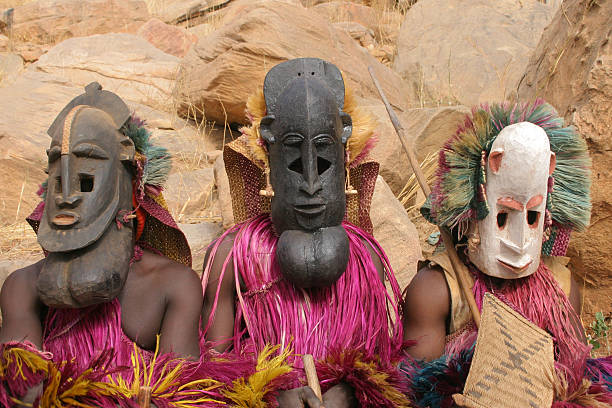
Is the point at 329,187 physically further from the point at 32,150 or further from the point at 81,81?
the point at 81,81

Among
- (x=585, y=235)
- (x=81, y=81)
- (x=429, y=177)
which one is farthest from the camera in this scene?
(x=81, y=81)

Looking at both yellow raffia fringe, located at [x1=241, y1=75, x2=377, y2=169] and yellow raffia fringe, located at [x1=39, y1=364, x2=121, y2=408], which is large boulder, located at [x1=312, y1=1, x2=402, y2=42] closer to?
yellow raffia fringe, located at [x1=241, y1=75, x2=377, y2=169]

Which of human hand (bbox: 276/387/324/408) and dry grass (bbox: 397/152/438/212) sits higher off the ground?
human hand (bbox: 276/387/324/408)

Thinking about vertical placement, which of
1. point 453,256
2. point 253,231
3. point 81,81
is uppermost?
point 453,256

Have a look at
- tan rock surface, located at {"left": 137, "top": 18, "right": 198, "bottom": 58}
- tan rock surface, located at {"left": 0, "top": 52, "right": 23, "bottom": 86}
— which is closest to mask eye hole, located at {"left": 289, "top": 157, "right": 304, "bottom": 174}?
tan rock surface, located at {"left": 0, "top": 52, "right": 23, "bottom": 86}

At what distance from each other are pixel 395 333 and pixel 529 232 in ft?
2.14

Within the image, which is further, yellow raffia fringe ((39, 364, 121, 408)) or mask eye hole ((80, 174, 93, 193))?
mask eye hole ((80, 174, 93, 193))

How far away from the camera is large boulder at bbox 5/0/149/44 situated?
938 cm

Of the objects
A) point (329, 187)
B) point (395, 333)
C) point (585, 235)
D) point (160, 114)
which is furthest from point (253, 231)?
point (160, 114)

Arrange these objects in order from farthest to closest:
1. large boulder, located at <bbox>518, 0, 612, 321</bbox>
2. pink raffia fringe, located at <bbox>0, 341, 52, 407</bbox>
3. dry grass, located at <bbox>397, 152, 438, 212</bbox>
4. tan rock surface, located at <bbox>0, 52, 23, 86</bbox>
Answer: tan rock surface, located at <bbox>0, 52, 23, 86</bbox>, dry grass, located at <bbox>397, 152, 438, 212</bbox>, large boulder, located at <bbox>518, 0, 612, 321</bbox>, pink raffia fringe, located at <bbox>0, 341, 52, 407</bbox>

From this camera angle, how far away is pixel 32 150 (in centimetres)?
458

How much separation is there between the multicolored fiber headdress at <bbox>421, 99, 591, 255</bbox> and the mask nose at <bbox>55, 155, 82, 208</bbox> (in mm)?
1202

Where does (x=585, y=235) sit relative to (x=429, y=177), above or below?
above

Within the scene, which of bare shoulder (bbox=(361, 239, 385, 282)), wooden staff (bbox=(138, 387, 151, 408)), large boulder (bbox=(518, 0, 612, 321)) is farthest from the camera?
large boulder (bbox=(518, 0, 612, 321))
